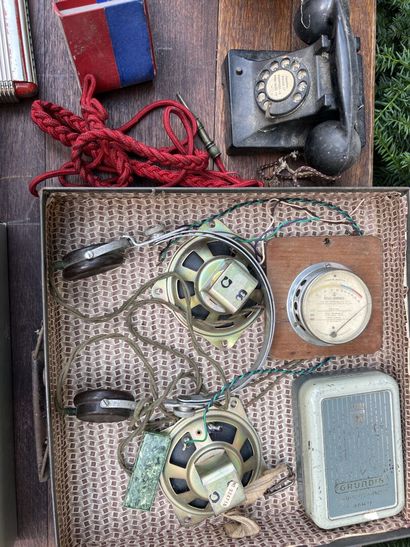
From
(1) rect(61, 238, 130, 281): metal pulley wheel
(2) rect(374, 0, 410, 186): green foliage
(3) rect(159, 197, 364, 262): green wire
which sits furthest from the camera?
(2) rect(374, 0, 410, 186): green foliage

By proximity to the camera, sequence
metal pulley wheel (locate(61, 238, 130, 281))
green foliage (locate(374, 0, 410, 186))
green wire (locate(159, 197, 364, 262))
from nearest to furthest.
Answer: metal pulley wheel (locate(61, 238, 130, 281))
green wire (locate(159, 197, 364, 262))
green foliage (locate(374, 0, 410, 186))

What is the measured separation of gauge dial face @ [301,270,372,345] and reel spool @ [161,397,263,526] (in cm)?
20

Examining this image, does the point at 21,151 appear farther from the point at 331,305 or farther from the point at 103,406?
the point at 331,305

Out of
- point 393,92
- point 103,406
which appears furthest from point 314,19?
point 103,406

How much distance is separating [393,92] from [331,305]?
50cm

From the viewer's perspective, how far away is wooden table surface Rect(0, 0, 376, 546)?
95 cm

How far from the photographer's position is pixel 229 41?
0.99 meters

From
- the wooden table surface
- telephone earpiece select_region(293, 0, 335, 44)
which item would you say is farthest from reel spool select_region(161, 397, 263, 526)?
telephone earpiece select_region(293, 0, 335, 44)

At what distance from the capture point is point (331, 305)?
87 centimetres

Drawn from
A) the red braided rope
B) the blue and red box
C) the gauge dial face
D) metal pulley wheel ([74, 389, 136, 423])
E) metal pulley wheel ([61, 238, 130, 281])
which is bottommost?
metal pulley wheel ([74, 389, 136, 423])

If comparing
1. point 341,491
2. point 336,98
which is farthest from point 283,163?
point 341,491

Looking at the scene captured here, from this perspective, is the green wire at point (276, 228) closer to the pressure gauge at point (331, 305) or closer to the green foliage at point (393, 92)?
the pressure gauge at point (331, 305)

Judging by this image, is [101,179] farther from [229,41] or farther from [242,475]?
[242,475]

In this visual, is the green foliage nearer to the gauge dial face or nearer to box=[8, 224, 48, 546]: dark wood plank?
the gauge dial face
